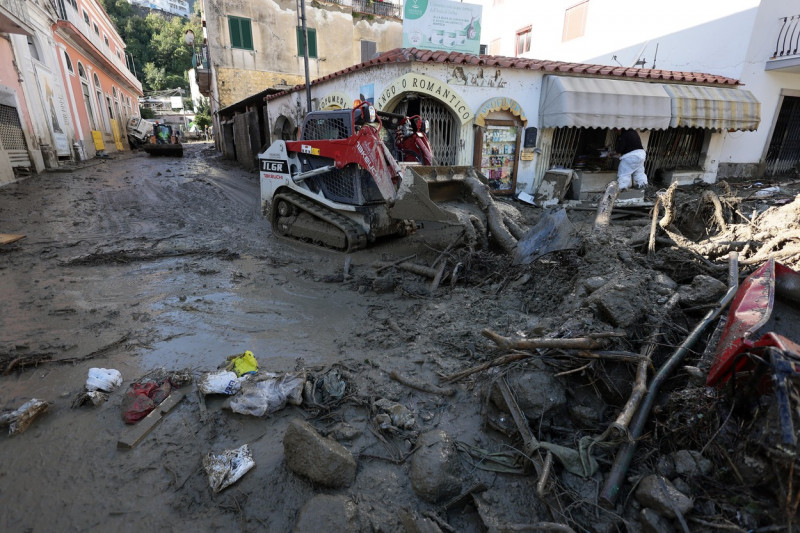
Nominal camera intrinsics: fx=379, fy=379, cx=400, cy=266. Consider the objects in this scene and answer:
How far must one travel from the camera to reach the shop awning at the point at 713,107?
10328 millimetres

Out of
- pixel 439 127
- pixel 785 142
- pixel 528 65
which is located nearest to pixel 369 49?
pixel 528 65

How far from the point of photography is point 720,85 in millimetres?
11156

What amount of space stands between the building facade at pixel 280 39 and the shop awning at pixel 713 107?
54.3 ft

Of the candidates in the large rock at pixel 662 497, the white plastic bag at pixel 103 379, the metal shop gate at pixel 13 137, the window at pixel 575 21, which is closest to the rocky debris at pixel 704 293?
the large rock at pixel 662 497

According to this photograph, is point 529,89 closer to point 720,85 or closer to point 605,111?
point 605,111

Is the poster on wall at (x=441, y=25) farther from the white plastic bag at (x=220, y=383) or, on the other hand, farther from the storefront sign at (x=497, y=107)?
the white plastic bag at (x=220, y=383)

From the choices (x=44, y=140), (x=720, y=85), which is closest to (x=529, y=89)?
(x=720, y=85)

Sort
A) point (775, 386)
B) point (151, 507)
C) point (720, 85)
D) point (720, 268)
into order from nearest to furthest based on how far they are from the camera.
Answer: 1. point (775, 386)
2. point (151, 507)
3. point (720, 268)
4. point (720, 85)

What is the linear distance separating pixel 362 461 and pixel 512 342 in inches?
52.2

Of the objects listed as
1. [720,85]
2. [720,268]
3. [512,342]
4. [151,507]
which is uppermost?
[720,85]

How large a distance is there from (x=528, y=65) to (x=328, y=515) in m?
10.5

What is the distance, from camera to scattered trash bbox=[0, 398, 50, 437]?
2.51 metres

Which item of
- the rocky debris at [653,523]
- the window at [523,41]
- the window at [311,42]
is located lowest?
the rocky debris at [653,523]

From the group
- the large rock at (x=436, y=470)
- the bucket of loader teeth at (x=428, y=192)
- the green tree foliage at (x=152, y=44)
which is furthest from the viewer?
the green tree foliage at (x=152, y=44)
